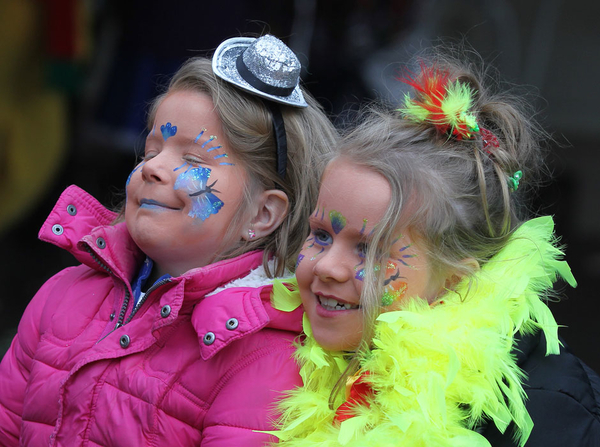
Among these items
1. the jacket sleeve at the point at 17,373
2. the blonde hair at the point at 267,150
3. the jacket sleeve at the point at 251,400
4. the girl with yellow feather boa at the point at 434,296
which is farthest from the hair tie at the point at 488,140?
the jacket sleeve at the point at 17,373

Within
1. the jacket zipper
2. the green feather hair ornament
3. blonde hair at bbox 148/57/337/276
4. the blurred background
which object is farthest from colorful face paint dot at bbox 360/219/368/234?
the blurred background

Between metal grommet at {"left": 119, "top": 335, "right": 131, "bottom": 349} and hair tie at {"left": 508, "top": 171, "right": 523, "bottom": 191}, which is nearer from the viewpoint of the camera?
hair tie at {"left": 508, "top": 171, "right": 523, "bottom": 191}

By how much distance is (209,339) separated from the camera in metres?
1.61

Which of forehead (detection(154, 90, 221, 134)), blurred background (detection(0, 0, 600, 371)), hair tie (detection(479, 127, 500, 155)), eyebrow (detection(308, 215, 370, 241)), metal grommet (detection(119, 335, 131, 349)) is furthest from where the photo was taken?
blurred background (detection(0, 0, 600, 371))

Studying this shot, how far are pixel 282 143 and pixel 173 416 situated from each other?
78 centimetres

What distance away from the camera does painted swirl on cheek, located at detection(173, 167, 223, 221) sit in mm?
1784

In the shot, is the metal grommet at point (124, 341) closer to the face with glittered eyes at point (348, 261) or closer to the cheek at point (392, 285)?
the face with glittered eyes at point (348, 261)

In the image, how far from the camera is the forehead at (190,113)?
1846mm

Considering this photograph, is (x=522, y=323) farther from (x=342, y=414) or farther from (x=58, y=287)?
(x=58, y=287)

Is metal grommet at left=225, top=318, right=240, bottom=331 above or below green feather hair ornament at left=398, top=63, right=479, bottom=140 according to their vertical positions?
below

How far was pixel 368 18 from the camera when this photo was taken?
313 centimetres

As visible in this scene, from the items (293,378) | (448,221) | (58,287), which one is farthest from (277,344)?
(58,287)

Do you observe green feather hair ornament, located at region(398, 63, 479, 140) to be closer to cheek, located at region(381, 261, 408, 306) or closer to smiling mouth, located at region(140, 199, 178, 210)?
cheek, located at region(381, 261, 408, 306)

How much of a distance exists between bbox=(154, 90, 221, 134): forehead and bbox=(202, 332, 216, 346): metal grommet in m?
0.55
